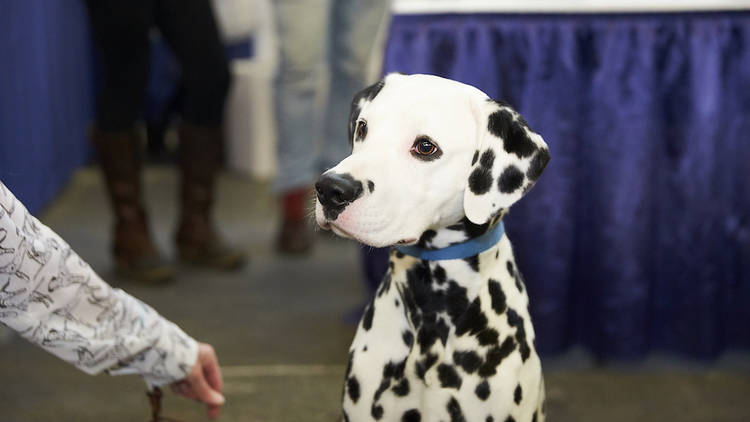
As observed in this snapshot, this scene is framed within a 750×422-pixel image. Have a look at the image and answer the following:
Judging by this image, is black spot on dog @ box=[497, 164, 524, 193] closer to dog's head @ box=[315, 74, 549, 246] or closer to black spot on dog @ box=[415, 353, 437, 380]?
dog's head @ box=[315, 74, 549, 246]

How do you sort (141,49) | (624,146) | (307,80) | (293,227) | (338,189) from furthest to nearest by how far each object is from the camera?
(293,227) < (307,80) < (141,49) < (624,146) < (338,189)

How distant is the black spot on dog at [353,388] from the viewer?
145 centimetres

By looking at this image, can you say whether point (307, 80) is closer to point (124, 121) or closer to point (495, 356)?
point (124, 121)

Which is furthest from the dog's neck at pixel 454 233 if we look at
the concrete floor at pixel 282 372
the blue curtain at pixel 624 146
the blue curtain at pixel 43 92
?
the blue curtain at pixel 43 92

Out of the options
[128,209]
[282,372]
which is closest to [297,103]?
[128,209]

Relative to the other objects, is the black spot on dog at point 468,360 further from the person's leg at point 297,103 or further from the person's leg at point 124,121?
the person's leg at point 297,103

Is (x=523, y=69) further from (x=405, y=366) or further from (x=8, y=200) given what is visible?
(x=8, y=200)

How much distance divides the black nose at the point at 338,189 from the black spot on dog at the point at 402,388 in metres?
0.32

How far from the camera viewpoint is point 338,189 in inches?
50.6

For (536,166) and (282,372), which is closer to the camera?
(536,166)

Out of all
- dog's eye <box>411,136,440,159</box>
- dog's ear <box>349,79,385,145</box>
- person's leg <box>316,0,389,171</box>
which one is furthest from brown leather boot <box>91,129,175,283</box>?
dog's eye <box>411,136,440,159</box>

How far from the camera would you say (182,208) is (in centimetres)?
325

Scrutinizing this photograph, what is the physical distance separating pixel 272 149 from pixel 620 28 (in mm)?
2970

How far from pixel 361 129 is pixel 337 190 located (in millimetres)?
181
